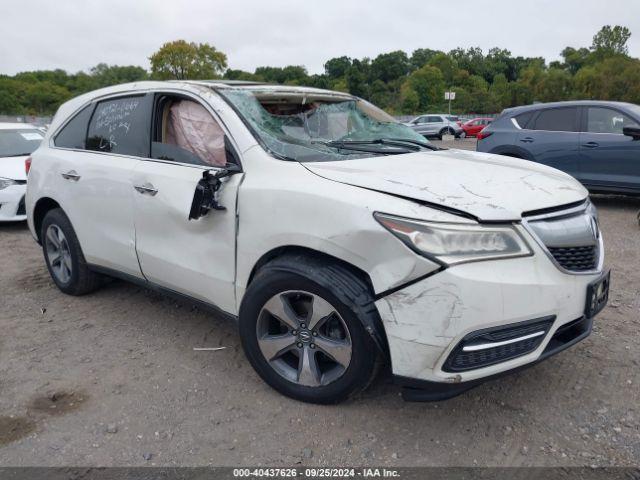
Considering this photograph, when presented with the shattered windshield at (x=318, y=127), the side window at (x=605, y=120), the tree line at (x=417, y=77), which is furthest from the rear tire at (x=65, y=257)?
the tree line at (x=417, y=77)

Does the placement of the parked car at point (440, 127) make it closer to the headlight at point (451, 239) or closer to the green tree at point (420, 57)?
the headlight at point (451, 239)

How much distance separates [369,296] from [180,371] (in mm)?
1451

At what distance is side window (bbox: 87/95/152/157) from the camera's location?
3678 mm

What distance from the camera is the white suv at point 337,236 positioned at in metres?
2.29

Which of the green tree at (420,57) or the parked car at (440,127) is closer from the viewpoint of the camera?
the parked car at (440,127)

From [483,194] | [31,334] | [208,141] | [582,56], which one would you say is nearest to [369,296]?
[483,194]

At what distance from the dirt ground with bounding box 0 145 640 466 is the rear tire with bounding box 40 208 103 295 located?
0.55 m

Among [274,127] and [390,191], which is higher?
[274,127]

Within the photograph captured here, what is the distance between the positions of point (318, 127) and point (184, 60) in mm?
91097

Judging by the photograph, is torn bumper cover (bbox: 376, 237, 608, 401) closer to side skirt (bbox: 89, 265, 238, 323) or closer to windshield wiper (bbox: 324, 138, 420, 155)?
side skirt (bbox: 89, 265, 238, 323)

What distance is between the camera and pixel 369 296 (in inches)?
95.4

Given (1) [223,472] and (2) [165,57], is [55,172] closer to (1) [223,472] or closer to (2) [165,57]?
(1) [223,472]

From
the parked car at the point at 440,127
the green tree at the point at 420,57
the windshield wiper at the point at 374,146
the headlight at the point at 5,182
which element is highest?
the green tree at the point at 420,57

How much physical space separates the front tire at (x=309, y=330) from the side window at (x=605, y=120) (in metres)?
6.63
